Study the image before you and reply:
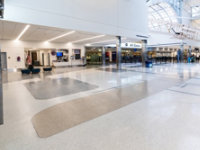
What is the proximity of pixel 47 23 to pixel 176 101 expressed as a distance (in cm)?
749

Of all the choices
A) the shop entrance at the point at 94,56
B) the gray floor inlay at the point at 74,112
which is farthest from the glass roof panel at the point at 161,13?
the gray floor inlay at the point at 74,112

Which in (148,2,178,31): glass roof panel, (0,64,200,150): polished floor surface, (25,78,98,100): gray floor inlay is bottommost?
(0,64,200,150): polished floor surface

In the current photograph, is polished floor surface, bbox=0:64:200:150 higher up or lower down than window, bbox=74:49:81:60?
lower down

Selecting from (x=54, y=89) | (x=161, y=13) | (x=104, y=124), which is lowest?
(x=104, y=124)

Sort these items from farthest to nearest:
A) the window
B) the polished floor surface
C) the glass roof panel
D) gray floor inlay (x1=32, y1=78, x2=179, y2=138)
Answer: the glass roof panel → the window → gray floor inlay (x1=32, y1=78, x2=179, y2=138) → the polished floor surface

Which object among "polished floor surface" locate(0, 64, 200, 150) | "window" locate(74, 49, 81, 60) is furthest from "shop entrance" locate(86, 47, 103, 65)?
"polished floor surface" locate(0, 64, 200, 150)

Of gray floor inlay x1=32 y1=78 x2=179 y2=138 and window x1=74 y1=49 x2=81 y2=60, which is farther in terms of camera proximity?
window x1=74 y1=49 x2=81 y2=60

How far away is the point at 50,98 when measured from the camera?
441cm

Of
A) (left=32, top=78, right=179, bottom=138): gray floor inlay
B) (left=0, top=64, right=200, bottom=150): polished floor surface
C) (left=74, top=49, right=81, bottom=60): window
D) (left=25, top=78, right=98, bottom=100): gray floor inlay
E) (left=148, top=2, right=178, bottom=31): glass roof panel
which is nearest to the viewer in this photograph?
(left=0, top=64, right=200, bottom=150): polished floor surface

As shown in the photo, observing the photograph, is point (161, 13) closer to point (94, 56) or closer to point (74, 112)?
point (94, 56)

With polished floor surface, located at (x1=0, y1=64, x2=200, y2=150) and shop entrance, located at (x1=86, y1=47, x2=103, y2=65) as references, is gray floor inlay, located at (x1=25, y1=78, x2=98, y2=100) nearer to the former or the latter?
polished floor surface, located at (x1=0, y1=64, x2=200, y2=150)

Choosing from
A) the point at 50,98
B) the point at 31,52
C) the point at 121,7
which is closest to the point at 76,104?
the point at 50,98

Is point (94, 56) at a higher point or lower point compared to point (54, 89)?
higher

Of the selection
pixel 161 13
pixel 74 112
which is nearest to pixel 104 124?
pixel 74 112
